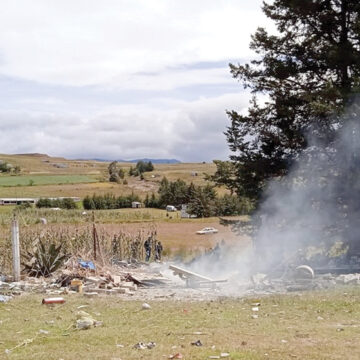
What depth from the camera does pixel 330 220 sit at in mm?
18766

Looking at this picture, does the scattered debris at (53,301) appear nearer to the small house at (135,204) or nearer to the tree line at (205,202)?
the tree line at (205,202)

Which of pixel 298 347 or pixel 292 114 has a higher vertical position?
pixel 292 114

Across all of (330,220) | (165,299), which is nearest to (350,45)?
(330,220)

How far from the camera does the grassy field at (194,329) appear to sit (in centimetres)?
756

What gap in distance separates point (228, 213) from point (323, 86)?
31.2 metres

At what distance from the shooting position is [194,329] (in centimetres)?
902

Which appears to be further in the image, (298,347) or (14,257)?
(14,257)

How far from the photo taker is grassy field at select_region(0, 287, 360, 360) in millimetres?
7562

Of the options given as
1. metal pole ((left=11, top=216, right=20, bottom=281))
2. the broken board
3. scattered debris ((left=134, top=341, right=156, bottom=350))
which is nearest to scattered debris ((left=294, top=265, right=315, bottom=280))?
the broken board

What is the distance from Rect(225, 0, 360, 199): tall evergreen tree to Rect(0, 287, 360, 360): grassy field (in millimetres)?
7534

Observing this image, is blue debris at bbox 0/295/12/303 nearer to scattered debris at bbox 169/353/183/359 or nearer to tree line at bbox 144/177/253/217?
scattered debris at bbox 169/353/183/359

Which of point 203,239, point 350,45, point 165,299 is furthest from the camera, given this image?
point 203,239

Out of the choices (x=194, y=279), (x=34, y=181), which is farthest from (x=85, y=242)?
(x=34, y=181)

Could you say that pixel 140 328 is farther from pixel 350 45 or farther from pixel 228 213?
pixel 228 213
